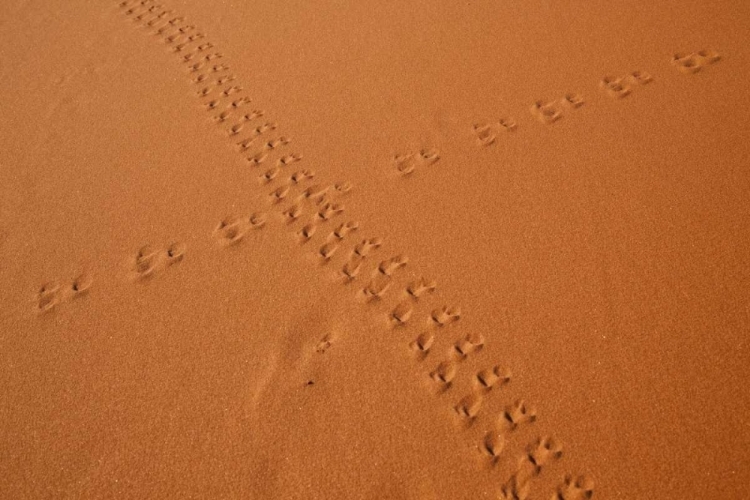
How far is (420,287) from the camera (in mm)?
3477

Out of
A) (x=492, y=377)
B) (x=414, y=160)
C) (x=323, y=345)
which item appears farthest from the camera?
(x=414, y=160)

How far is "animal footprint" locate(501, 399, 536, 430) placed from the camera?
9.48 feet

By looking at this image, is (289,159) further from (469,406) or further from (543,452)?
(543,452)

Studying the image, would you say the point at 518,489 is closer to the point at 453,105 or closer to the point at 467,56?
the point at 453,105

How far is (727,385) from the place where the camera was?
284 centimetres

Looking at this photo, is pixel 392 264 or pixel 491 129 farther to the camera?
pixel 491 129

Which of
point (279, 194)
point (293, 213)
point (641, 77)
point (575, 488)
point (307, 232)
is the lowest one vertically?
point (575, 488)

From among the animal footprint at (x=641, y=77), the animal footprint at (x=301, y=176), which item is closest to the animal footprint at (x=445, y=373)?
the animal footprint at (x=301, y=176)

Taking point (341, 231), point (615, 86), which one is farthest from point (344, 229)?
point (615, 86)

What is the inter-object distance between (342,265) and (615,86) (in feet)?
7.50

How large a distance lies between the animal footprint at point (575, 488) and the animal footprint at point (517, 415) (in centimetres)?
30

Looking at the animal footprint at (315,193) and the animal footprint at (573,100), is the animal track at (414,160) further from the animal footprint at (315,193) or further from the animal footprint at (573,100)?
the animal footprint at (573,100)

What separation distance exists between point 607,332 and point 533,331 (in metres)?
0.35

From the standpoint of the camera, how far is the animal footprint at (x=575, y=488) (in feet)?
8.73
